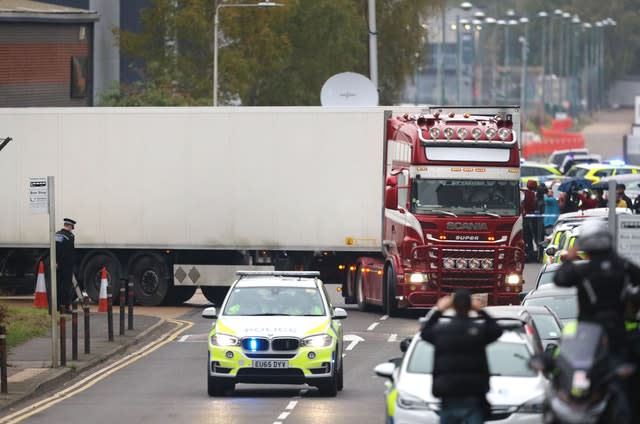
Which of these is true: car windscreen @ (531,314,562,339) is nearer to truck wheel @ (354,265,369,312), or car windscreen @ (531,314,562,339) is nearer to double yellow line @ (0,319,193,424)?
double yellow line @ (0,319,193,424)

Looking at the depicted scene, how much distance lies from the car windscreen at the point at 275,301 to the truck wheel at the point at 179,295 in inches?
552

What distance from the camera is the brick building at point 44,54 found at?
5228 cm

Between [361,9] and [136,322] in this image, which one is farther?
[361,9]

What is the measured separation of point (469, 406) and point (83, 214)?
23.9 meters

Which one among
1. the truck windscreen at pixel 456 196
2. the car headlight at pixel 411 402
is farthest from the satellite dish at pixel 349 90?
the car headlight at pixel 411 402

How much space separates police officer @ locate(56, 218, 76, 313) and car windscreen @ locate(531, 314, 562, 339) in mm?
13562

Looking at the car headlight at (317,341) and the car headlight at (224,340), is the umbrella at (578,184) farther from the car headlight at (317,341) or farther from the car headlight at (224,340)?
the car headlight at (224,340)

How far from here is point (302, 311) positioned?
24203mm

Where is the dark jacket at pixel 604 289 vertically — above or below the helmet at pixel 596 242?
below

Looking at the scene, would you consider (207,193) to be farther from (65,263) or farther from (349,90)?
(349,90)

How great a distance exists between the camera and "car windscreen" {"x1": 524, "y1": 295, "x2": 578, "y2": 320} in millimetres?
25703

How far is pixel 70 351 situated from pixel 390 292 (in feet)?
24.1

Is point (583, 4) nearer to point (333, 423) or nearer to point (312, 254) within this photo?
point (312, 254)

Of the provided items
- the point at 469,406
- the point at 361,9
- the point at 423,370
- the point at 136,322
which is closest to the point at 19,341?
the point at 136,322
